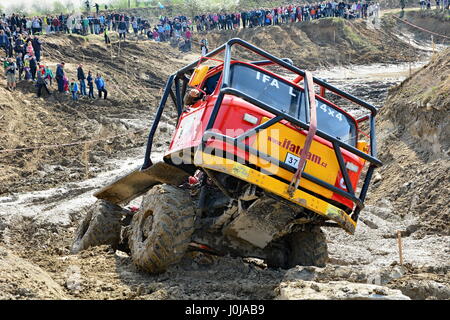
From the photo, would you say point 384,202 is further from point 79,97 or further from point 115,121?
point 79,97

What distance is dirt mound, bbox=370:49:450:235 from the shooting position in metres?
10.9

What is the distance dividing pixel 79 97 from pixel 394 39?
857 inches

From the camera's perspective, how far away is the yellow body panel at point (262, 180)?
6.48m

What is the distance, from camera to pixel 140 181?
904cm

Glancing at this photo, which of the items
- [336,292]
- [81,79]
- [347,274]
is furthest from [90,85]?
[336,292]

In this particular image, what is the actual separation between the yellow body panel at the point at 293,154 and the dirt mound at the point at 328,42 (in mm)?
25869

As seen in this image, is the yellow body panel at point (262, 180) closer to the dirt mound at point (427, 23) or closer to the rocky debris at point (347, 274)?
the rocky debris at point (347, 274)

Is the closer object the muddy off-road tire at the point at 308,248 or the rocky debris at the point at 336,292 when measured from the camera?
the rocky debris at the point at 336,292

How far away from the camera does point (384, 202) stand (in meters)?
11.8

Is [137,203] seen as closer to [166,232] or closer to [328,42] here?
[166,232]

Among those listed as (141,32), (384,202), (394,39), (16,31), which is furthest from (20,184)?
(394,39)

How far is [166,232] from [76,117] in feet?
44.8

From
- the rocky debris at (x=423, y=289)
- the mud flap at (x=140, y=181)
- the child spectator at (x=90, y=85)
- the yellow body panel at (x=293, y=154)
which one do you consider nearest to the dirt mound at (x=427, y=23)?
the child spectator at (x=90, y=85)

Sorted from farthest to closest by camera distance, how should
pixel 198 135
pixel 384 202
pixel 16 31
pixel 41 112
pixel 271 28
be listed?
pixel 271 28 → pixel 16 31 → pixel 41 112 → pixel 384 202 → pixel 198 135
